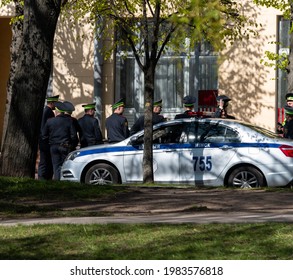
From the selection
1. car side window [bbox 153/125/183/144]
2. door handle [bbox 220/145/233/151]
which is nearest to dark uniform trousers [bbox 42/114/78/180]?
car side window [bbox 153/125/183/144]

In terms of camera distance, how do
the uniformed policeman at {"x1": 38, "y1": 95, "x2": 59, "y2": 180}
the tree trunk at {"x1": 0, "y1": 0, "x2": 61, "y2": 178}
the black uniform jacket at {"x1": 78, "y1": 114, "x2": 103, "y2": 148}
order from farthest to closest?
the black uniform jacket at {"x1": 78, "y1": 114, "x2": 103, "y2": 148} < the uniformed policeman at {"x1": 38, "y1": 95, "x2": 59, "y2": 180} < the tree trunk at {"x1": 0, "y1": 0, "x2": 61, "y2": 178}

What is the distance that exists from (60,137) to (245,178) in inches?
152

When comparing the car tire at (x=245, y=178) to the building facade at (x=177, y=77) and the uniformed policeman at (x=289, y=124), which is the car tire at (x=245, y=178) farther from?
the building facade at (x=177, y=77)

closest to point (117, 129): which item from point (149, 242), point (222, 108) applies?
point (222, 108)

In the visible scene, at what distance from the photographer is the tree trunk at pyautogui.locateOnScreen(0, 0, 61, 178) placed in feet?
63.9

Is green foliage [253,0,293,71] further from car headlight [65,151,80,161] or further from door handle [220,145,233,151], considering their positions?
car headlight [65,151,80,161]

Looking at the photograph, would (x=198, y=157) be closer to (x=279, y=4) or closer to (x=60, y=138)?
(x=60, y=138)

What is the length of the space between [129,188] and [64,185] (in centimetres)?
129

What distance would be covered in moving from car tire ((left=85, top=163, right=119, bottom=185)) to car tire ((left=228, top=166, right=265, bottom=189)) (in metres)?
2.15

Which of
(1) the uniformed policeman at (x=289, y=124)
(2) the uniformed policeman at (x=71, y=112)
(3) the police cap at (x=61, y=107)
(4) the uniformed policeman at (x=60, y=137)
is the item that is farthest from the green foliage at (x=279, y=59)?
(4) the uniformed policeman at (x=60, y=137)

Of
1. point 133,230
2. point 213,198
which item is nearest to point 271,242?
point 133,230

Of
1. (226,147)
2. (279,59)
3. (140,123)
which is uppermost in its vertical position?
(279,59)

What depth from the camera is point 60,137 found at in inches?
920

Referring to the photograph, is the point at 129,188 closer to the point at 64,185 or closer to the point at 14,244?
the point at 64,185
